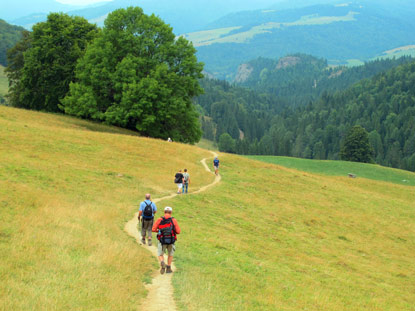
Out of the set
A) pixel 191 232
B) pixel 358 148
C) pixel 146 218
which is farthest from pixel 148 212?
pixel 358 148

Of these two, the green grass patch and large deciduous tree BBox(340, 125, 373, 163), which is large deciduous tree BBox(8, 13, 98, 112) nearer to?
the green grass patch

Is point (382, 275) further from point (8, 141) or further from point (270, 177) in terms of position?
point (8, 141)

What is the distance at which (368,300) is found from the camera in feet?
69.1

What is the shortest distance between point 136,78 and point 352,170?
4203 cm

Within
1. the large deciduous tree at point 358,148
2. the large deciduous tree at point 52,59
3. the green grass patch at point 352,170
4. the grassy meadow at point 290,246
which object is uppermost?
the large deciduous tree at point 52,59

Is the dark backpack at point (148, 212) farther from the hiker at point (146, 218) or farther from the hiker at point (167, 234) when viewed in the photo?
the hiker at point (167, 234)

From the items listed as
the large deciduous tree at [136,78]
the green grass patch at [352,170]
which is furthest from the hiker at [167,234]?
the green grass patch at [352,170]

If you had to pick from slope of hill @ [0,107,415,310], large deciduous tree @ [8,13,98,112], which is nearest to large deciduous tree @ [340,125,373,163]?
slope of hill @ [0,107,415,310]

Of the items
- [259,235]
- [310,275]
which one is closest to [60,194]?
[259,235]

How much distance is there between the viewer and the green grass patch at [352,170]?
7438cm

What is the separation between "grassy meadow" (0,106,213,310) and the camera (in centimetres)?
1399

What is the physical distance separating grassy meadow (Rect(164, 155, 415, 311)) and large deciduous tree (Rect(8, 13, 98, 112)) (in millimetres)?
34713

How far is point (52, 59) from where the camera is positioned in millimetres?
71875

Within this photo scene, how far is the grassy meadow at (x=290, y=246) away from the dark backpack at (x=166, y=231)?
143 cm
